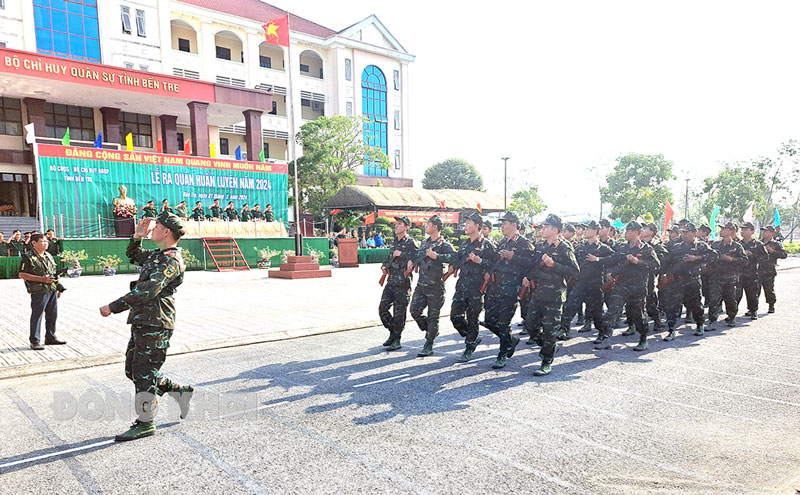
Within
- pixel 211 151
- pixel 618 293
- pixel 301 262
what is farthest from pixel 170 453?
pixel 211 151

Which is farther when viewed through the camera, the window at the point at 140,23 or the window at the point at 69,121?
the window at the point at 140,23

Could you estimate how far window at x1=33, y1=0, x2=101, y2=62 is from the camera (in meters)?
28.7

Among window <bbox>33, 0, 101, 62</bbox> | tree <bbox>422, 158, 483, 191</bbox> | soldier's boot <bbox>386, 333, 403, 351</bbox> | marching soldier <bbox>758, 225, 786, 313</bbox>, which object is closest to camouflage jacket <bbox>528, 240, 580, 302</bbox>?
Result: soldier's boot <bbox>386, 333, 403, 351</bbox>

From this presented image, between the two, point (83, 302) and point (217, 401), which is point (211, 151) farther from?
point (217, 401)

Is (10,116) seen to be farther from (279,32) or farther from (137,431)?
(137,431)

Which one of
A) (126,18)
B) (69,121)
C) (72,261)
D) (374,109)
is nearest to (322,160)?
(374,109)

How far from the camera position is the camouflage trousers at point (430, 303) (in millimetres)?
7211

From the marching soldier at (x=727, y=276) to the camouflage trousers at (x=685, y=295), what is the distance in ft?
3.89

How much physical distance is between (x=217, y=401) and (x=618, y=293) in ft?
19.5

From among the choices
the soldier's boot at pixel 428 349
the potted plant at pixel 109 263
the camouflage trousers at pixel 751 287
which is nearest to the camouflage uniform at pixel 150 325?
the soldier's boot at pixel 428 349

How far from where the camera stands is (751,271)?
10.7 metres

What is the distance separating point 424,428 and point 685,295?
6714mm

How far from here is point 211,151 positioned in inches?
1077

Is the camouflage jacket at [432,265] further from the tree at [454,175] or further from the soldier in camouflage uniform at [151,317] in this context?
the tree at [454,175]
